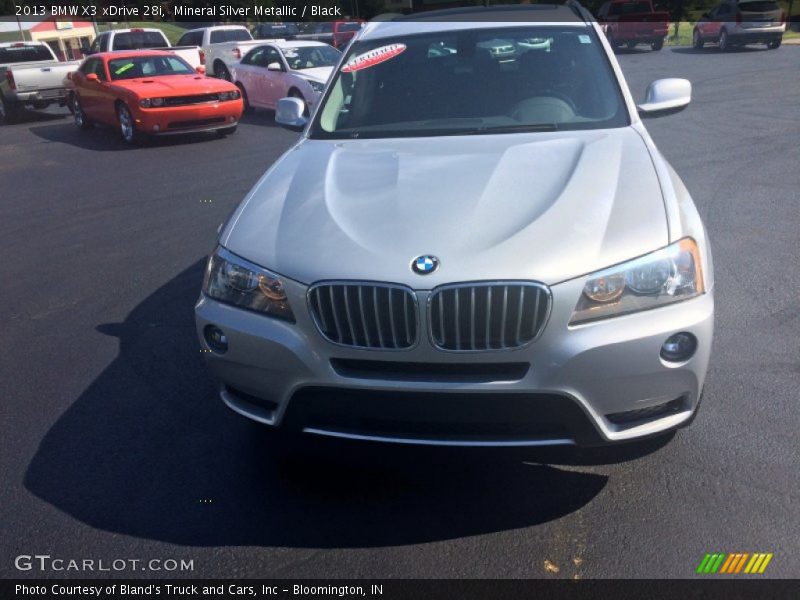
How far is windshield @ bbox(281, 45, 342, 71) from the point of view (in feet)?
48.6

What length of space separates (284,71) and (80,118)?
416 centimetres

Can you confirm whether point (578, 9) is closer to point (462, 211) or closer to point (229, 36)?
point (462, 211)

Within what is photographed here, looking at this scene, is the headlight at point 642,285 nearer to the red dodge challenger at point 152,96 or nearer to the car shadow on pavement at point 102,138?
the red dodge challenger at point 152,96

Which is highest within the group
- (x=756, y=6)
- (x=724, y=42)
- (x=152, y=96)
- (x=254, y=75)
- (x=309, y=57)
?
(x=309, y=57)

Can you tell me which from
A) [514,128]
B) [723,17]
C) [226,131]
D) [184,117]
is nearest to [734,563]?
[514,128]

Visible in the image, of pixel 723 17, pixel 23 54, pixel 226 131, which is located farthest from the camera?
pixel 723 17

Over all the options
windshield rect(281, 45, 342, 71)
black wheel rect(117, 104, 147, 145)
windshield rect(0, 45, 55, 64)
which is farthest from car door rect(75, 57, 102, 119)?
windshield rect(0, 45, 55, 64)

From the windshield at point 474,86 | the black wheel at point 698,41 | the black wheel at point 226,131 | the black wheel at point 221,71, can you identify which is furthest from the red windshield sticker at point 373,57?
the black wheel at point 698,41

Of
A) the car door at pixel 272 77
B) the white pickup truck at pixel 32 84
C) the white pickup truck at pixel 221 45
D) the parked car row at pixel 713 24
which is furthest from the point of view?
the parked car row at pixel 713 24

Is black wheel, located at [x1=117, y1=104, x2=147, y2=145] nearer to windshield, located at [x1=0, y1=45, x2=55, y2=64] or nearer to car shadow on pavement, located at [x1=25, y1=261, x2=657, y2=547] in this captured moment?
windshield, located at [x1=0, y1=45, x2=55, y2=64]

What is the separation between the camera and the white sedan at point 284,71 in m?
14.0

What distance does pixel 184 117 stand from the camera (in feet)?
42.6

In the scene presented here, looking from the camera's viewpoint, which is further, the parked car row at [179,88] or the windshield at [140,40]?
the windshield at [140,40]

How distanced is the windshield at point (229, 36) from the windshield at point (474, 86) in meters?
18.4
